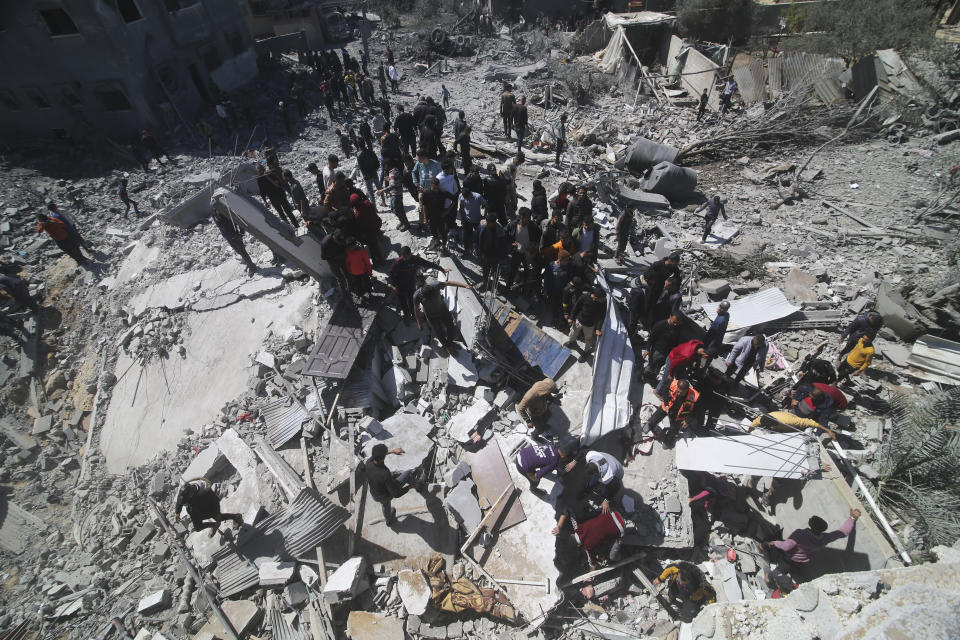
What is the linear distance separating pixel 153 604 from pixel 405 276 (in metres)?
5.32

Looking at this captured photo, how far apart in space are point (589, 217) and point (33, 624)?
9.95 m

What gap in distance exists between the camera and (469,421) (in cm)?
617

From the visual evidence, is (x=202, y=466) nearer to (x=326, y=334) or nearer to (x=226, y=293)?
(x=326, y=334)

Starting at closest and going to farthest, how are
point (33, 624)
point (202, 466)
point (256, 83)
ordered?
1. point (33, 624)
2. point (202, 466)
3. point (256, 83)

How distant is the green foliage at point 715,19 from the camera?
65.0 ft

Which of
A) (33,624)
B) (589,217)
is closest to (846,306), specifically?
(589,217)

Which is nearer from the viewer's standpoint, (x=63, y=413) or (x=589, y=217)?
(x=589, y=217)

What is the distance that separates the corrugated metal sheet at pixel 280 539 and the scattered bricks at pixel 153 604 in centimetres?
65

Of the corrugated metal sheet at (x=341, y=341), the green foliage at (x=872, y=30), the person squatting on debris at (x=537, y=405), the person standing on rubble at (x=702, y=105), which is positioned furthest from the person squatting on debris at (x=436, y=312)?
the green foliage at (x=872, y=30)

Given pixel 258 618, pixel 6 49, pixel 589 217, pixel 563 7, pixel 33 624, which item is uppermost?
pixel 6 49

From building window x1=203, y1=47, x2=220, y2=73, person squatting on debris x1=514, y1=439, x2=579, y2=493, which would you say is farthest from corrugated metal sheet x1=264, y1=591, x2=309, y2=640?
building window x1=203, y1=47, x2=220, y2=73

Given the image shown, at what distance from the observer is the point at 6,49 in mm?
14742

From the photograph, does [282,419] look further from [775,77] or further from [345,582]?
[775,77]

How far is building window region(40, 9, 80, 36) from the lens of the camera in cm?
1430
